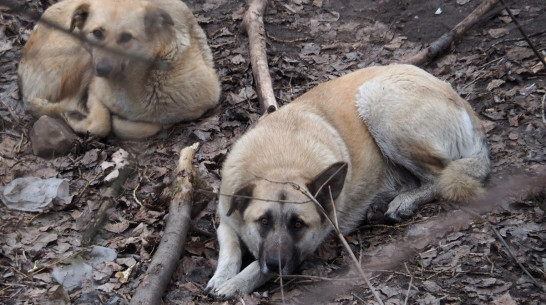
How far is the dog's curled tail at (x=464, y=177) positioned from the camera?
4762 millimetres

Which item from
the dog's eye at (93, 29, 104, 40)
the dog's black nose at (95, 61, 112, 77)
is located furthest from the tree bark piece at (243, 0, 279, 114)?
the dog's eye at (93, 29, 104, 40)

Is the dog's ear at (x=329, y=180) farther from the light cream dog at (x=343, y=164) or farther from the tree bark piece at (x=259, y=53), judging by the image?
the tree bark piece at (x=259, y=53)

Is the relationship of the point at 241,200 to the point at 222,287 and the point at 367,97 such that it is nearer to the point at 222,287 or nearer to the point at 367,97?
the point at 222,287

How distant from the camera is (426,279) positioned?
404cm

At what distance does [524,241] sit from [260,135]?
2.17 metres

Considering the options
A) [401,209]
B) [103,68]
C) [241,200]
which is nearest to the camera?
[241,200]

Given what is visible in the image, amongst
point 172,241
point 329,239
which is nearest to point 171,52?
point 172,241

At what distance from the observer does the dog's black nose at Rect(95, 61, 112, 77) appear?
5836mm

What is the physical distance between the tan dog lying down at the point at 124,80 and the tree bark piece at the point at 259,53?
56 cm

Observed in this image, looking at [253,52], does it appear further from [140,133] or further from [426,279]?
[426,279]

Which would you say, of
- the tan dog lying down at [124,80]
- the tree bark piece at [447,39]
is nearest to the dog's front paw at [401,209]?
the tree bark piece at [447,39]

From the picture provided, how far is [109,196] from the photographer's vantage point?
527 cm

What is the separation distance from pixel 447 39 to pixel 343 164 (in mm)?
3566

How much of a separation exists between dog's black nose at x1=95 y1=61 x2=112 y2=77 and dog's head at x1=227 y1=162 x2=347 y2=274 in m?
2.38
